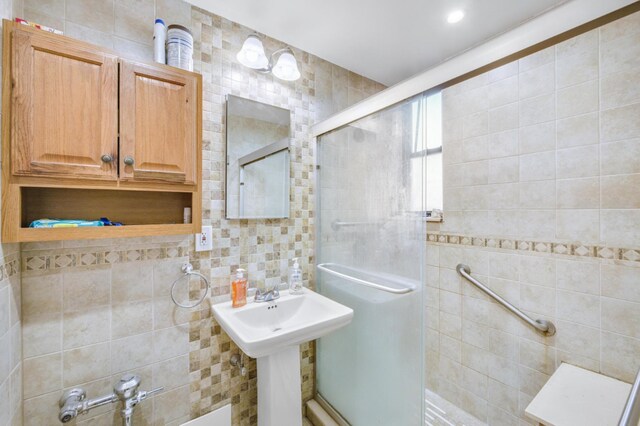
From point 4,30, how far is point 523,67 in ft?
7.72

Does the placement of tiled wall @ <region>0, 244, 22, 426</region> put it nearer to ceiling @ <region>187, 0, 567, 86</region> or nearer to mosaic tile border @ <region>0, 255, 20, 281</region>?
mosaic tile border @ <region>0, 255, 20, 281</region>

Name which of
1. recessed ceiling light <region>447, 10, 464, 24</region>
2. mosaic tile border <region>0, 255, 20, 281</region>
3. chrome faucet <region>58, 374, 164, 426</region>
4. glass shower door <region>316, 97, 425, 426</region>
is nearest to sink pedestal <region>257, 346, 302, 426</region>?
glass shower door <region>316, 97, 425, 426</region>

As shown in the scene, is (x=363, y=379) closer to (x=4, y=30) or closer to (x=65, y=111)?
(x=65, y=111)

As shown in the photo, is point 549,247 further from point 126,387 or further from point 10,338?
point 10,338

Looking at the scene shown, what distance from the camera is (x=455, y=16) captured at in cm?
144

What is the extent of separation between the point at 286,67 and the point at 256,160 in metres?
0.58

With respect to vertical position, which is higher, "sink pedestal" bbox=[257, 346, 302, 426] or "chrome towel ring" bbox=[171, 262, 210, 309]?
"chrome towel ring" bbox=[171, 262, 210, 309]

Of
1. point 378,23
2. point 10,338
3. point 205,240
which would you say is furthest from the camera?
point 378,23

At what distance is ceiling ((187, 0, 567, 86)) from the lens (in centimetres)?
137

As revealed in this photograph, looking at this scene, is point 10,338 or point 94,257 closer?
point 10,338

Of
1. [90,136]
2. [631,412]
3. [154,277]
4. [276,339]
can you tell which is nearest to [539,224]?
[631,412]

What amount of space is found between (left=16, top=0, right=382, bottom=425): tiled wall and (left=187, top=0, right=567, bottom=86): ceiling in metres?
0.13

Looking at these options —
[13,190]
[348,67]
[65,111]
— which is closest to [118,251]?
[13,190]

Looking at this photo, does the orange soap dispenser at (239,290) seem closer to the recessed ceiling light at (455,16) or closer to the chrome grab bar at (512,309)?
the chrome grab bar at (512,309)
